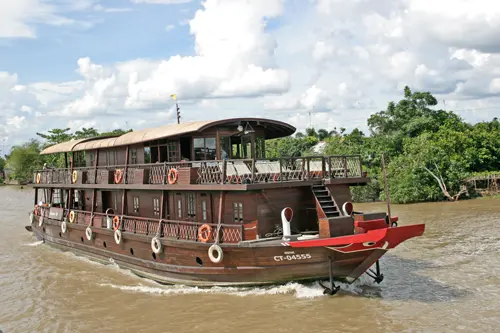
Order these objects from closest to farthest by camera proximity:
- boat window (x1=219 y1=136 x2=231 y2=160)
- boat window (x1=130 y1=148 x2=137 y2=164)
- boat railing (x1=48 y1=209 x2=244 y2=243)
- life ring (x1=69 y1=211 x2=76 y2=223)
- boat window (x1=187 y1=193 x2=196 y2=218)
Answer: boat railing (x1=48 y1=209 x2=244 y2=243) < boat window (x1=187 y1=193 x2=196 y2=218) < boat window (x1=219 y1=136 x2=231 y2=160) < boat window (x1=130 y1=148 x2=137 y2=164) < life ring (x1=69 y1=211 x2=76 y2=223)

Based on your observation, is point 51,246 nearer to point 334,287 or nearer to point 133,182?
point 133,182

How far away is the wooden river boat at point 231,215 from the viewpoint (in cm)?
1060

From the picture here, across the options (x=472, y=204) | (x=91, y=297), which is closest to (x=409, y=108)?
(x=472, y=204)

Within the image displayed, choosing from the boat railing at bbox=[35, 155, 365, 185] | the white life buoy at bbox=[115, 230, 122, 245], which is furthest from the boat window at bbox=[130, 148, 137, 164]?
the white life buoy at bbox=[115, 230, 122, 245]

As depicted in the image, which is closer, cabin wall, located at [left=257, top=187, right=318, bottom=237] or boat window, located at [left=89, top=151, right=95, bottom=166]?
cabin wall, located at [left=257, top=187, right=318, bottom=237]

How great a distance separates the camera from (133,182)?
14.4m

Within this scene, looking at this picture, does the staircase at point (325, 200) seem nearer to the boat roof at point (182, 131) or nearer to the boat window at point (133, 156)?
the boat roof at point (182, 131)

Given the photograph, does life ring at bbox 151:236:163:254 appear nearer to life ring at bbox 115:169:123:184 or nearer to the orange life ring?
life ring at bbox 115:169:123:184

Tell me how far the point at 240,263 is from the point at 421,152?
20507 millimetres

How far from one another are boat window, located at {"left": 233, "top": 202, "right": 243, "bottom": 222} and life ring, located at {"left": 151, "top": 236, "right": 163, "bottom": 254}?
2.45m

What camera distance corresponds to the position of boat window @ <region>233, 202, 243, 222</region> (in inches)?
453

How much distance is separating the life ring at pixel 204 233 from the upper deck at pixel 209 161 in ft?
3.30

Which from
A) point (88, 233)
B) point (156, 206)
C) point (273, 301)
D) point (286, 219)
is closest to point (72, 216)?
point (88, 233)

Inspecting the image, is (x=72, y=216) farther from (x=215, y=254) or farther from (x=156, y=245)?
(x=215, y=254)
